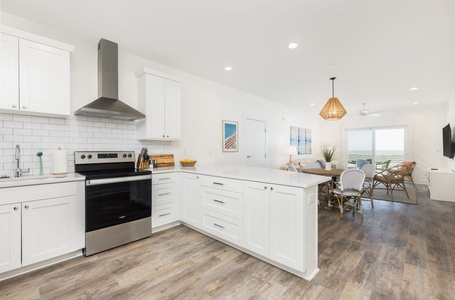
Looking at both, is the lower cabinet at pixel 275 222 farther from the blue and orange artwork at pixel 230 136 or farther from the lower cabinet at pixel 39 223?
the blue and orange artwork at pixel 230 136

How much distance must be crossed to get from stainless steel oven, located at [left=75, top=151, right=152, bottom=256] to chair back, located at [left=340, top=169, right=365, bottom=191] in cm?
317

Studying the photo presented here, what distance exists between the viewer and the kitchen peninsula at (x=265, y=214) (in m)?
1.92

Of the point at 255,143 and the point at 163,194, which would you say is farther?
the point at 255,143

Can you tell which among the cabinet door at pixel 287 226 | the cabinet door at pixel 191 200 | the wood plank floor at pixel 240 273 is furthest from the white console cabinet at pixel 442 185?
the cabinet door at pixel 191 200

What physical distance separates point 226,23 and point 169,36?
2.70 feet

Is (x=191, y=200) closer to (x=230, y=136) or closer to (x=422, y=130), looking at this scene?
(x=230, y=136)

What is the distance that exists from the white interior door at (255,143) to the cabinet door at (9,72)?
161 inches

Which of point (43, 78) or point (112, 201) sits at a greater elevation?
point (43, 78)

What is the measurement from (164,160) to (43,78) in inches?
71.3

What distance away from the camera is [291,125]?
7.16 meters

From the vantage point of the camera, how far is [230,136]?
4883mm

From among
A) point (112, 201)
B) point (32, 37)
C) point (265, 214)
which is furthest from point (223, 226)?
point (32, 37)

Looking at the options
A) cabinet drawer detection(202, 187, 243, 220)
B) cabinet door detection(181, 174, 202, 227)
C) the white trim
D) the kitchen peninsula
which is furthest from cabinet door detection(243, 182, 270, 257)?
the white trim

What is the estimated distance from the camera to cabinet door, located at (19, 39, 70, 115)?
7.20ft
